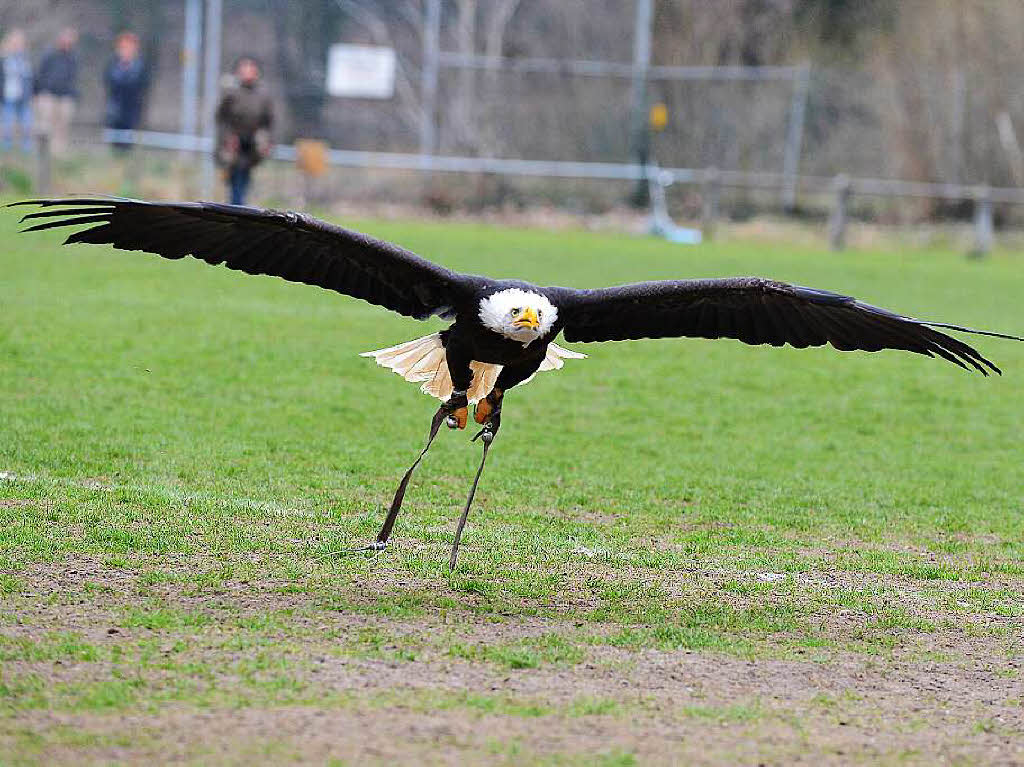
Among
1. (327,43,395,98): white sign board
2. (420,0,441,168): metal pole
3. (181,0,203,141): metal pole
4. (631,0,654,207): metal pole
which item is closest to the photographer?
(181,0,203,141): metal pole

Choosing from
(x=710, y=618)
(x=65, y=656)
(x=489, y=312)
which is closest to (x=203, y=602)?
(x=65, y=656)

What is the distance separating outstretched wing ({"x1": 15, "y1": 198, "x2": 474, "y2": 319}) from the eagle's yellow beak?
0.42 metres

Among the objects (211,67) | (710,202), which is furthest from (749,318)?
(211,67)

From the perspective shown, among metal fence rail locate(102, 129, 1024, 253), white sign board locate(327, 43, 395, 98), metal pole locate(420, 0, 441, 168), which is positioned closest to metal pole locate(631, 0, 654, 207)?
metal fence rail locate(102, 129, 1024, 253)

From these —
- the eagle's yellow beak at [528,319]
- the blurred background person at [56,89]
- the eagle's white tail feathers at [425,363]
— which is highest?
the blurred background person at [56,89]

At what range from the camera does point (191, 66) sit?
1114 inches

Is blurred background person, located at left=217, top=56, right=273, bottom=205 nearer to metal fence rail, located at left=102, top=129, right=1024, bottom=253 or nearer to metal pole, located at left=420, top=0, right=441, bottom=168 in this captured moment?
metal fence rail, located at left=102, top=129, right=1024, bottom=253

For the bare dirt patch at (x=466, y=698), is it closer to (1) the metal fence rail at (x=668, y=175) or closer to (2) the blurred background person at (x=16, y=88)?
(1) the metal fence rail at (x=668, y=175)

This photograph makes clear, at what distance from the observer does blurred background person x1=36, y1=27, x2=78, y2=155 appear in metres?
27.1

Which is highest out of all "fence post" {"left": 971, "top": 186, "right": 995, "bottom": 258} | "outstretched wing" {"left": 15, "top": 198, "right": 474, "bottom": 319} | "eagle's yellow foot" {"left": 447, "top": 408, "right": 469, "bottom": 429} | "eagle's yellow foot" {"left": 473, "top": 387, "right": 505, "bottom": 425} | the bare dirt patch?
"fence post" {"left": 971, "top": 186, "right": 995, "bottom": 258}

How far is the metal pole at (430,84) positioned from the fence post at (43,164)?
7.46 meters

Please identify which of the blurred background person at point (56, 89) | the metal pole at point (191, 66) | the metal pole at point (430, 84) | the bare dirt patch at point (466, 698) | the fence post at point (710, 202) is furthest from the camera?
the metal pole at point (430, 84)

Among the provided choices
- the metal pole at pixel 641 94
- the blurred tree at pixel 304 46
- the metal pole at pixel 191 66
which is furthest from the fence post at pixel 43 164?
the metal pole at pixel 641 94

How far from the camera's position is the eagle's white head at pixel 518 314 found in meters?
6.45
